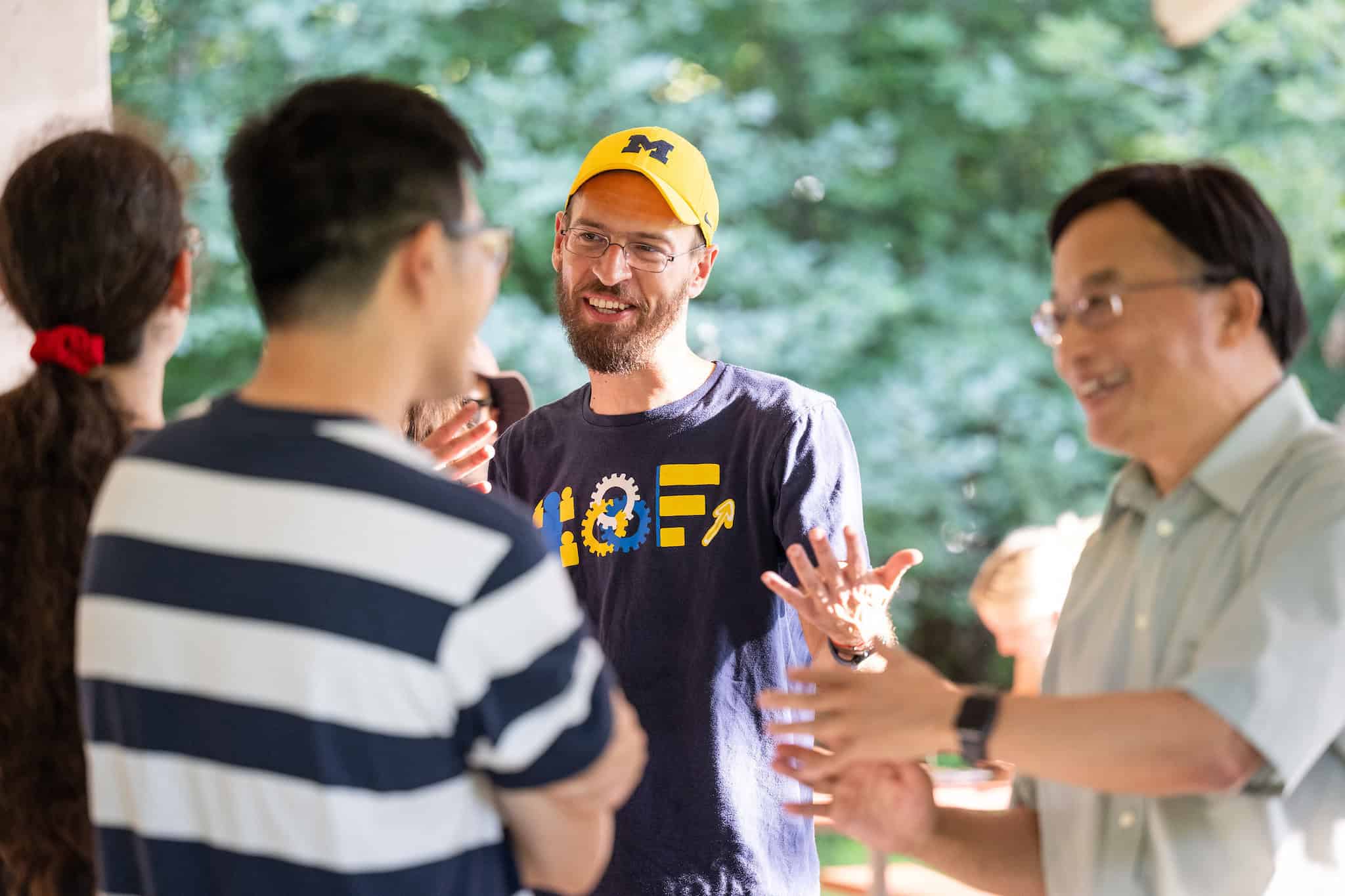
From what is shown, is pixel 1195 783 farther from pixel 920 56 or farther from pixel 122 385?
pixel 920 56

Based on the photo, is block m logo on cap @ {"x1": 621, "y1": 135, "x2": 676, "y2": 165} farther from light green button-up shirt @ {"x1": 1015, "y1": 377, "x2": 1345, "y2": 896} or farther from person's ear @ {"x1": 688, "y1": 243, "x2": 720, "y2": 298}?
light green button-up shirt @ {"x1": 1015, "y1": 377, "x2": 1345, "y2": 896}

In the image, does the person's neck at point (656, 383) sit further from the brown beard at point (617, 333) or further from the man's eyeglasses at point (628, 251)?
the man's eyeglasses at point (628, 251)

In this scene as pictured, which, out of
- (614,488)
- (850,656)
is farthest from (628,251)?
(850,656)

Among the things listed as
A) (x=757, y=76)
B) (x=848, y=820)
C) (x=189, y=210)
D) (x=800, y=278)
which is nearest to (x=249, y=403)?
(x=189, y=210)

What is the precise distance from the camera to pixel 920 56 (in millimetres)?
7078

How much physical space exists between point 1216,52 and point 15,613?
6.62 m

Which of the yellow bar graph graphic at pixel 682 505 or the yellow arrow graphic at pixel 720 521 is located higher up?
the yellow bar graph graphic at pixel 682 505

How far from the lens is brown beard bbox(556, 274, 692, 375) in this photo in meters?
2.50

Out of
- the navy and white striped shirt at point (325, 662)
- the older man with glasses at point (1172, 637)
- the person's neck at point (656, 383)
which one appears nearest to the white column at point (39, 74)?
the person's neck at point (656, 383)

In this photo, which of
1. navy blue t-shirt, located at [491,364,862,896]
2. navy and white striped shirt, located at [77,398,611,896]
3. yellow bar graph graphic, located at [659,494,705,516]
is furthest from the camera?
yellow bar graph graphic, located at [659,494,705,516]

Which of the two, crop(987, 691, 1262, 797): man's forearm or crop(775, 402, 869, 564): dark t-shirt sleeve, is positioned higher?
crop(775, 402, 869, 564): dark t-shirt sleeve

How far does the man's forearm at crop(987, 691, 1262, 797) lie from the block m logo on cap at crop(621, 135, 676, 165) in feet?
4.89

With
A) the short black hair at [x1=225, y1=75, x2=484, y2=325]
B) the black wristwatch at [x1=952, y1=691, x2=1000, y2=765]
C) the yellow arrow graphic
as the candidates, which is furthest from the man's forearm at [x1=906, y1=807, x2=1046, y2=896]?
the short black hair at [x1=225, y1=75, x2=484, y2=325]

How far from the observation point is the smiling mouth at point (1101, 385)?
1.57 m
